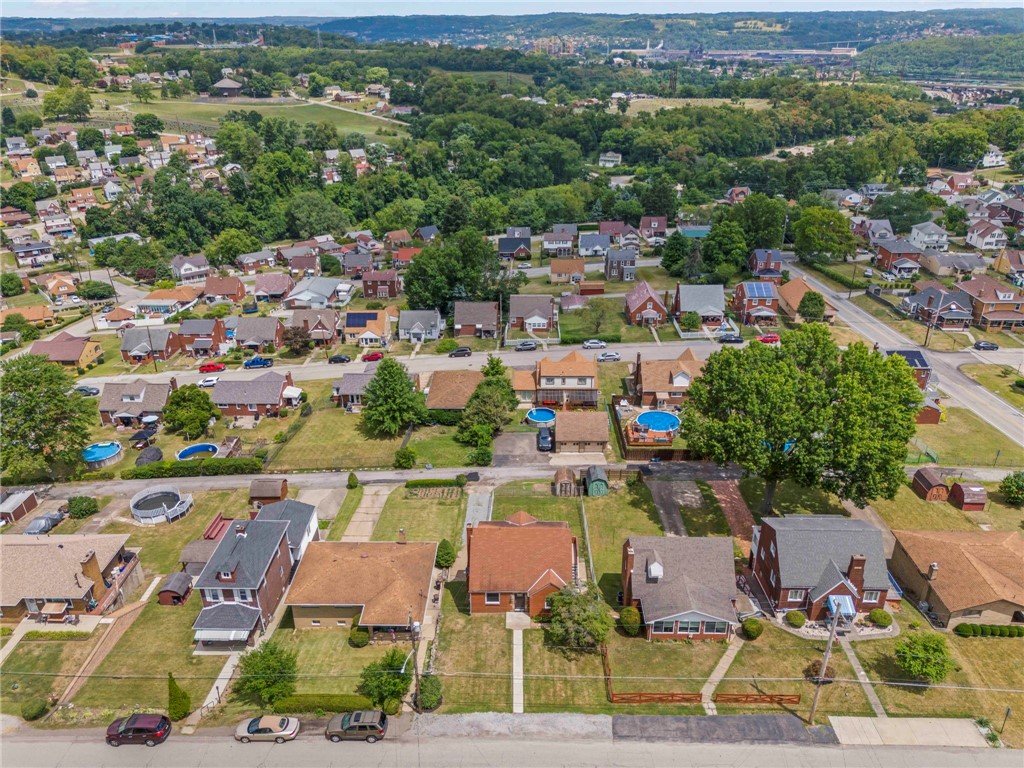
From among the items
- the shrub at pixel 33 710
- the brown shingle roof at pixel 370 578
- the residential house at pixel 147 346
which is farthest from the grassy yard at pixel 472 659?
the residential house at pixel 147 346

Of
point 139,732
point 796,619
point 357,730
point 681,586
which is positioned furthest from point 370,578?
point 796,619

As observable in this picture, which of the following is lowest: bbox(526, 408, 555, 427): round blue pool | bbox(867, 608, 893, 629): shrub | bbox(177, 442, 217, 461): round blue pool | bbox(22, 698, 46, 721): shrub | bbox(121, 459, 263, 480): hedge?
bbox(177, 442, 217, 461): round blue pool

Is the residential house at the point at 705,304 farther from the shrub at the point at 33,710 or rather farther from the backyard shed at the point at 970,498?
the shrub at the point at 33,710

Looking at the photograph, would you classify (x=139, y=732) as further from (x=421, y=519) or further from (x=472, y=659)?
(x=421, y=519)

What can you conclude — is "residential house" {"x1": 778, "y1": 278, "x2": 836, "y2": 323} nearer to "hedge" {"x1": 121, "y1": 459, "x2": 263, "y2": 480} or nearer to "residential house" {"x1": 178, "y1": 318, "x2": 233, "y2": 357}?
"hedge" {"x1": 121, "y1": 459, "x2": 263, "y2": 480}

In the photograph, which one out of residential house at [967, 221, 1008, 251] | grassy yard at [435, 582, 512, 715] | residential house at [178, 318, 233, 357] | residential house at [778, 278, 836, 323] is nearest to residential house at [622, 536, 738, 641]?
grassy yard at [435, 582, 512, 715]

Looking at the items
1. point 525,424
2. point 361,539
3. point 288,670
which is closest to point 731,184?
→ point 525,424

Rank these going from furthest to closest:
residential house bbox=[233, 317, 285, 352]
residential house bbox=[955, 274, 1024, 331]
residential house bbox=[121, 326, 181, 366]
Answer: residential house bbox=[233, 317, 285, 352] < residential house bbox=[955, 274, 1024, 331] < residential house bbox=[121, 326, 181, 366]

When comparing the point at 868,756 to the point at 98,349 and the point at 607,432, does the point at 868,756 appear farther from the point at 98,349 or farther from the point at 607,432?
the point at 98,349
